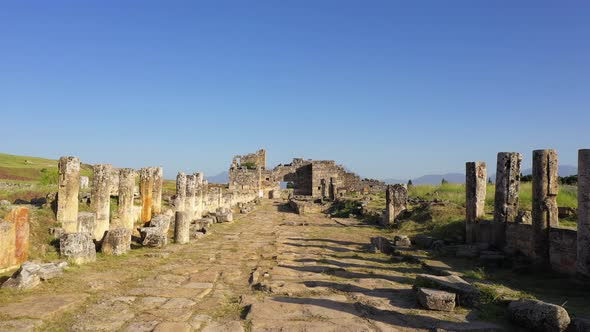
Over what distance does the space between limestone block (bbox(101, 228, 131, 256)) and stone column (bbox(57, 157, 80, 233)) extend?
122 cm

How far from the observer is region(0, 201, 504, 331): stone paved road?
18.8ft

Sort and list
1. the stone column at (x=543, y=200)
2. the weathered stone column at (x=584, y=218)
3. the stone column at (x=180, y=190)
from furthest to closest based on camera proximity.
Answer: the stone column at (x=180, y=190)
the stone column at (x=543, y=200)
the weathered stone column at (x=584, y=218)

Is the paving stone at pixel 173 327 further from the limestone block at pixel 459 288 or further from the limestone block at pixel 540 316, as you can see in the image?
the limestone block at pixel 540 316

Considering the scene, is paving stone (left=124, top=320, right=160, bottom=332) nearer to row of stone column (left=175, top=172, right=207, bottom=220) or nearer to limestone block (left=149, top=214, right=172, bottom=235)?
limestone block (left=149, top=214, right=172, bottom=235)

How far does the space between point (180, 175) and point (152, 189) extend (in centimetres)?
223

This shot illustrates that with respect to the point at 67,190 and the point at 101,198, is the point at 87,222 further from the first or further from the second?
the point at 67,190

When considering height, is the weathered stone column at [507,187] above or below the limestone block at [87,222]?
above

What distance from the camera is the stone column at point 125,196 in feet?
44.5

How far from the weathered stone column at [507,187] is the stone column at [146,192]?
11.5 meters

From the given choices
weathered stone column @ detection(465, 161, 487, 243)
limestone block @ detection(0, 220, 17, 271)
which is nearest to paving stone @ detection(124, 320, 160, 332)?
limestone block @ detection(0, 220, 17, 271)

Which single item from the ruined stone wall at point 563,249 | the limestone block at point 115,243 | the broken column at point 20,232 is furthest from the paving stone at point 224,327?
the ruined stone wall at point 563,249

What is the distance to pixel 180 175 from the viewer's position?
60.1ft

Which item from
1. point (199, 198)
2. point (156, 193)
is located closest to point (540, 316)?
point (156, 193)

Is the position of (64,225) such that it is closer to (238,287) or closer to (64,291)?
(64,291)
